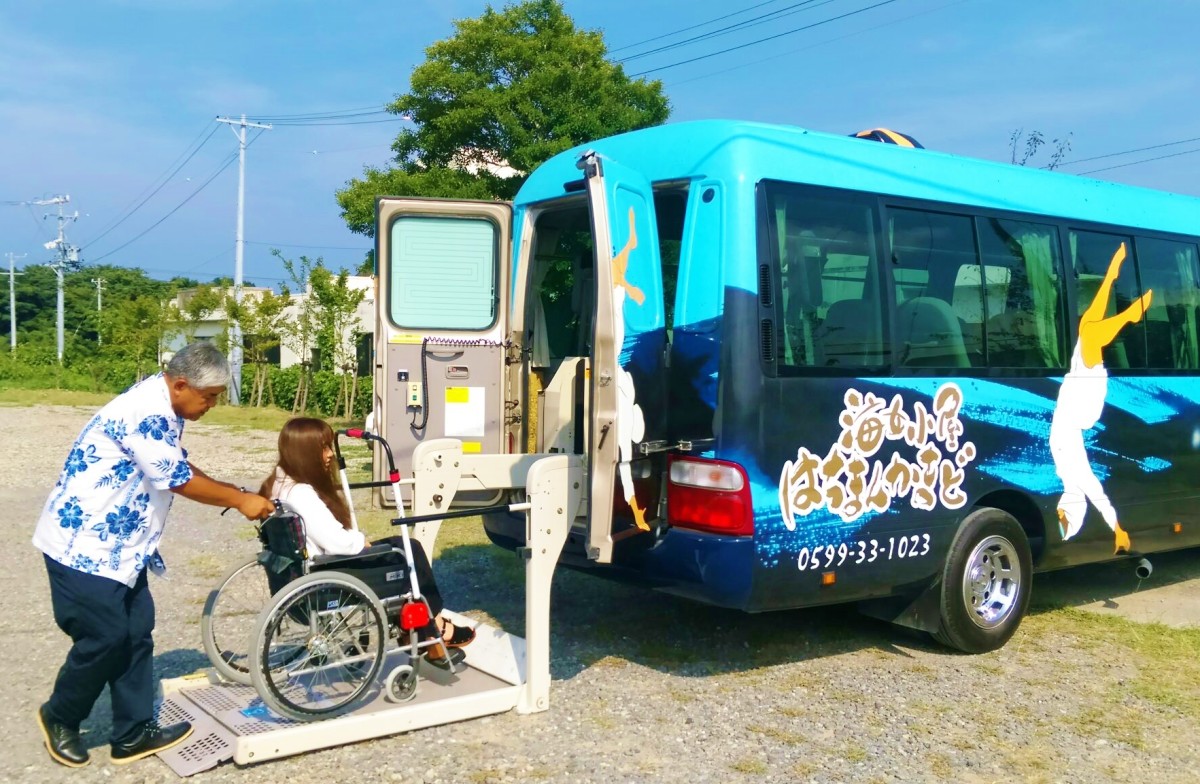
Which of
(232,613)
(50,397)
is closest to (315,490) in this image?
(232,613)

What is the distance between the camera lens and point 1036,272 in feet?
21.6

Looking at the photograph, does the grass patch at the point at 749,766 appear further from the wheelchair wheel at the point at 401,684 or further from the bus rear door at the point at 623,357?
the wheelchair wheel at the point at 401,684

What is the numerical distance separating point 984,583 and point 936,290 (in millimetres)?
1714

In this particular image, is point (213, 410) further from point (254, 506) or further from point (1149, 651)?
point (1149, 651)

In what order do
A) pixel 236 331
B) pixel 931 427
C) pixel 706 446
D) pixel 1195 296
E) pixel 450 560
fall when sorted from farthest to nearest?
pixel 236 331
pixel 450 560
pixel 1195 296
pixel 931 427
pixel 706 446

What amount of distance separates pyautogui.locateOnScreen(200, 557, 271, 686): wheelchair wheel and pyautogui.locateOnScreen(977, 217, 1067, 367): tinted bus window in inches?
165

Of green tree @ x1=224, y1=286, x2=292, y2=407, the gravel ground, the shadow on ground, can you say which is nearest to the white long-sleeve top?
the gravel ground

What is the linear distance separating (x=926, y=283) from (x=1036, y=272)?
3.46 ft

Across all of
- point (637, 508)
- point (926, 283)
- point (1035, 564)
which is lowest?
point (1035, 564)

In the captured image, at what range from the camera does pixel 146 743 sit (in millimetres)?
4402

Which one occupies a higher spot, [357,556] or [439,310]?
[439,310]

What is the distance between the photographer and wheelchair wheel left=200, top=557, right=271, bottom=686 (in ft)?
16.4

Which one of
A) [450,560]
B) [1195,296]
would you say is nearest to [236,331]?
[450,560]

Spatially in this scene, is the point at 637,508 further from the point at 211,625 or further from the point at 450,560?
the point at 450,560
